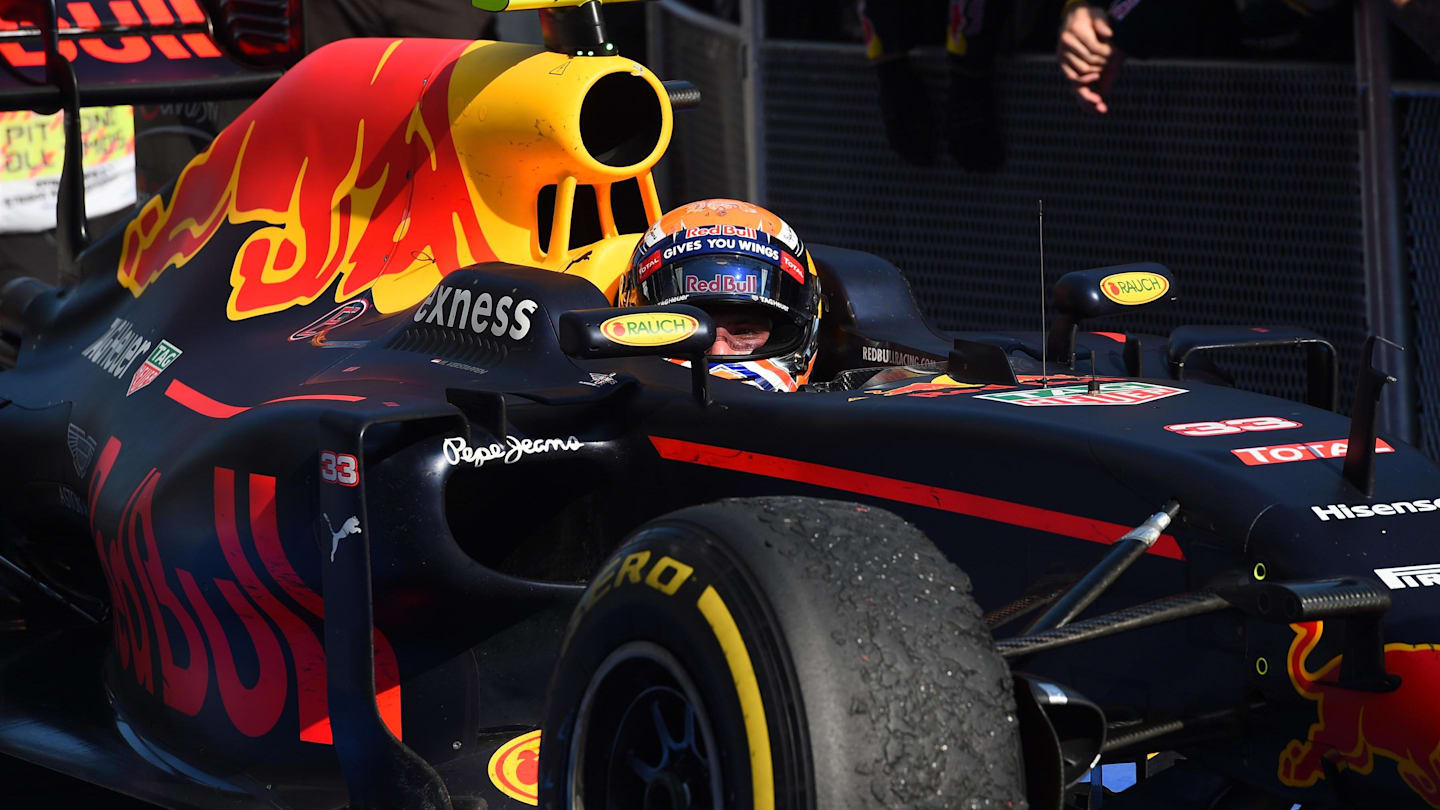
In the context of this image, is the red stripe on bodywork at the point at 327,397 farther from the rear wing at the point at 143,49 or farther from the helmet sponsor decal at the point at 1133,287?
the rear wing at the point at 143,49

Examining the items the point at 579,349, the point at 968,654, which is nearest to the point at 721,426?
the point at 579,349

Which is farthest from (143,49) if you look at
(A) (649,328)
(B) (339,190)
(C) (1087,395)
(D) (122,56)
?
(C) (1087,395)

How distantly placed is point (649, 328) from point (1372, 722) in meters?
1.37

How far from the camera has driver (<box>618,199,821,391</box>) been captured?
409cm

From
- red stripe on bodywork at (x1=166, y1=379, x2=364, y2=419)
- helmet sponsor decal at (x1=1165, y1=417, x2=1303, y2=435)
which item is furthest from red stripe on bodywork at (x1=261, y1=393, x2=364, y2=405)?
helmet sponsor decal at (x1=1165, y1=417, x2=1303, y2=435)

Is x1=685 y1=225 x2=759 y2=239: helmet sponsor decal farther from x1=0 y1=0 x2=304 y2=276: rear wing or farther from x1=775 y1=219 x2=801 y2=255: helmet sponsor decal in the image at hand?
x1=0 y1=0 x2=304 y2=276: rear wing

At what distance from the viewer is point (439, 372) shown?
13.2 ft

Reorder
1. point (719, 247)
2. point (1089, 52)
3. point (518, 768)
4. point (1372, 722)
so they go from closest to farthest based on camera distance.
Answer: point (1372, 722) < point (518, 768) < point (719, 247) < point (1089, 52)

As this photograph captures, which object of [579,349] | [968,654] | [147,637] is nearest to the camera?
[968,654]

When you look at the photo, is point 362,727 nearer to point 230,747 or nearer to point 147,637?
point 230,747

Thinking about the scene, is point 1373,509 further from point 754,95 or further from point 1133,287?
point 754,95

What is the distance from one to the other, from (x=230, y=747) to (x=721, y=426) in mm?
1384

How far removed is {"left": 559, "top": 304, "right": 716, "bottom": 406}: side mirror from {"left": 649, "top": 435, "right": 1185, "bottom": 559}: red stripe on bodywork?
232mm

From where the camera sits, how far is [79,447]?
194 inches
